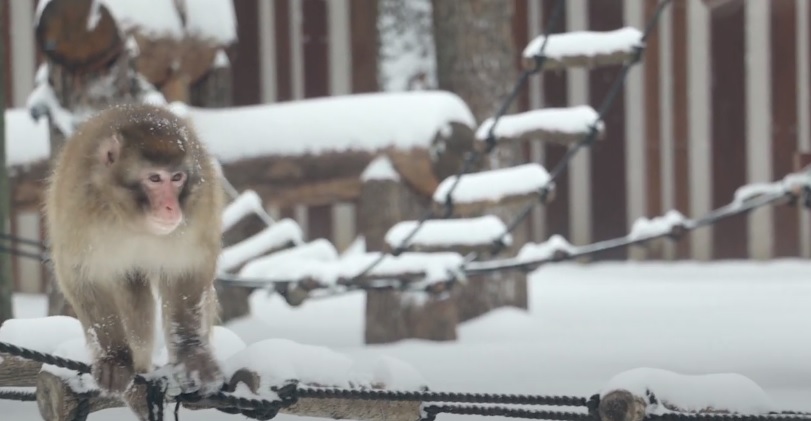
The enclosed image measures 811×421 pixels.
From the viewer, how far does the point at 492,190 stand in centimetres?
252

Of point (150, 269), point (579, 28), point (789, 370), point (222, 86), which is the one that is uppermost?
point (579, 28)

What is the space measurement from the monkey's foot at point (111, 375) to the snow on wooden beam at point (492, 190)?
4.12ft

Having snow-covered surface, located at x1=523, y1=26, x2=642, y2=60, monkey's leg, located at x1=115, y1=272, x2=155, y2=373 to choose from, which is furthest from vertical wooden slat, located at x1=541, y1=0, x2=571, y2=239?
monkey's leg, located at x1=115, y1=272, x2=155, y2=373

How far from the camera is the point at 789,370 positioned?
→ 8.26ft

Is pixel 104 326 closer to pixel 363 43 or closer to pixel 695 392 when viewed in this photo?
pixel 695 392

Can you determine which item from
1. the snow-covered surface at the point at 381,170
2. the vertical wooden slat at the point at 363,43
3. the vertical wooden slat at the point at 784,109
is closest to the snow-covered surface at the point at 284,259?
the snow-covered surface at the point at 381,170

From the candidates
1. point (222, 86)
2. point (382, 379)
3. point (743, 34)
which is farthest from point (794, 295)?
point (382, 379)

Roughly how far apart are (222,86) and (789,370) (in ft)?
5.93

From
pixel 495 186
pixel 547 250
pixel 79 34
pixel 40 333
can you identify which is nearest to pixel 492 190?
pixel 495 186

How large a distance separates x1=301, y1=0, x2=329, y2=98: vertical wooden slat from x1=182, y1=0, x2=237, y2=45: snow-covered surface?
1689 mm

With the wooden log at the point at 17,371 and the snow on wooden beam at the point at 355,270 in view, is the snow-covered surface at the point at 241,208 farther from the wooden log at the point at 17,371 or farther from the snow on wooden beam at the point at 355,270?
the wooden log at the point at 17,371

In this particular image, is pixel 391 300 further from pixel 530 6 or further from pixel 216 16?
pixel 530 6

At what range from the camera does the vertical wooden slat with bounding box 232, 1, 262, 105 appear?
4793 millimetres

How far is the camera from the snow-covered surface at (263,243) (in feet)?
9.95
